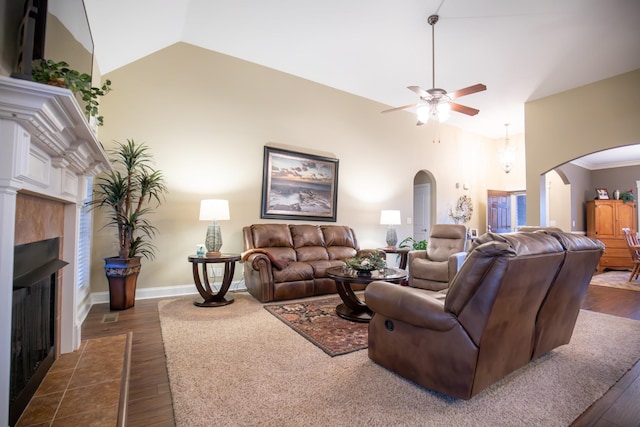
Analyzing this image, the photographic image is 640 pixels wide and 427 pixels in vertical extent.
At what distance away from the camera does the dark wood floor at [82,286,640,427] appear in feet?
5.20

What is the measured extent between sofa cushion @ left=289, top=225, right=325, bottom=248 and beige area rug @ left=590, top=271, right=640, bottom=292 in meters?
5.06

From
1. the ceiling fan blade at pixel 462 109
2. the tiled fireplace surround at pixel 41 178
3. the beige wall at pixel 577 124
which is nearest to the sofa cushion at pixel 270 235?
the tiled fireplace surround at pixel 41 178

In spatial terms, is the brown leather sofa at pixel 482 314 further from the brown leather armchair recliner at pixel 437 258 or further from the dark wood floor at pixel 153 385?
the brown leather armchair recliner at pixel 437 258

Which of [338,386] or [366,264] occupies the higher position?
[366,264]

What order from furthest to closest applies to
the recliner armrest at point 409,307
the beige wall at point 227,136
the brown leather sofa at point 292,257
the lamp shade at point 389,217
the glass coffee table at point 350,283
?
the lamp shade at point 389,217 < the beige wall at point 227,136 < the brown leather sofa at point 292,257 < the glass coffee table at point 350,283 < the recliner armrest at point 409,307

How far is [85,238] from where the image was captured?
3.41m

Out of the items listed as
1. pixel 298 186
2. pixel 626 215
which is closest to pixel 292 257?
pixel 298 186

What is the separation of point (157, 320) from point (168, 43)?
11.6 ft

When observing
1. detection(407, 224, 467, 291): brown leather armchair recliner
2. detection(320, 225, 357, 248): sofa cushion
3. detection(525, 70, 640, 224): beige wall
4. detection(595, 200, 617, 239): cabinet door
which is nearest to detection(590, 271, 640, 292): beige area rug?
detection(595, 200, 617, 239): cabinet door

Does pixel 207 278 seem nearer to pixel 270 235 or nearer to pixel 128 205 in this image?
A: pixel 270 235

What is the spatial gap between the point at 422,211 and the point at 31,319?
7.08 metres

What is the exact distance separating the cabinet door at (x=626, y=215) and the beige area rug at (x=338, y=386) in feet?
20.6

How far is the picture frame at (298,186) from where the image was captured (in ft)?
15.9

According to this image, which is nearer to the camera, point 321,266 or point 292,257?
point 321,266
